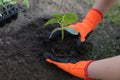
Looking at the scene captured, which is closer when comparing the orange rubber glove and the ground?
the ground

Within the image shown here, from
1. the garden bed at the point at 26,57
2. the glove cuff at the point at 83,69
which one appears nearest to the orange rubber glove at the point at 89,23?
the garden bed at the point at 26,57

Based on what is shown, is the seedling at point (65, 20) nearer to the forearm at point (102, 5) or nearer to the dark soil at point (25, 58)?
the dark soil at point (25, 58)

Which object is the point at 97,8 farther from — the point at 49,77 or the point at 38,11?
the point at 49,77

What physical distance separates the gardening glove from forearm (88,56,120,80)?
0.20ft

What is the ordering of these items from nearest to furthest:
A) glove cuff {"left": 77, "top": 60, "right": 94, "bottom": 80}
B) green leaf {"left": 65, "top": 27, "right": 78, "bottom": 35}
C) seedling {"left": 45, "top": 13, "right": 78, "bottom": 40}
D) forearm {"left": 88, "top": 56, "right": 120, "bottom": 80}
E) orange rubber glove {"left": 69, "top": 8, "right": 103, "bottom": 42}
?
forearm {"left": 88, "top": 56, "right": 120, "bottom": 80}
glove cuff {"left": 77, "top": 60, "right": 94, "bottom": 80}
seedling {"left": 45, "top": 13, "right": 78, "bottom": 40}
green leaf {"left": 65, "top": 27, "right": 78, "bottom": 35}
orange rubber glove {"left": 69, "top": 8, "right": 103, "bottom": 42}

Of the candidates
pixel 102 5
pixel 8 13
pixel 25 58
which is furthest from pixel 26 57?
pixel 102 5

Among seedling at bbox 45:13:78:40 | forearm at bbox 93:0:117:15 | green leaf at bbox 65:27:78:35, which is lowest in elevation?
green leaf at bbox 65:27:78:35

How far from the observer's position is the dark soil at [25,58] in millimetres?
1595

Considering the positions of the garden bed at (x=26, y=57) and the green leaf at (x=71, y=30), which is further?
the green leaf at (x=71, y=30)

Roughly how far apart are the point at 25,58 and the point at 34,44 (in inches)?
5.3

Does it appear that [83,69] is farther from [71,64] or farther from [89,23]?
[89,23]

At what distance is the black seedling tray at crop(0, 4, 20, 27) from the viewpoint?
1.82 metres

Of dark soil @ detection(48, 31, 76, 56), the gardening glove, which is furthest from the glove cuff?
dark soil @ detection(48, 31, 76, 56)

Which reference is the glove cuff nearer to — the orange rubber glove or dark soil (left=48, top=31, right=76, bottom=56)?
dark soil (left=48, top=31, right=76, bottom=56)
